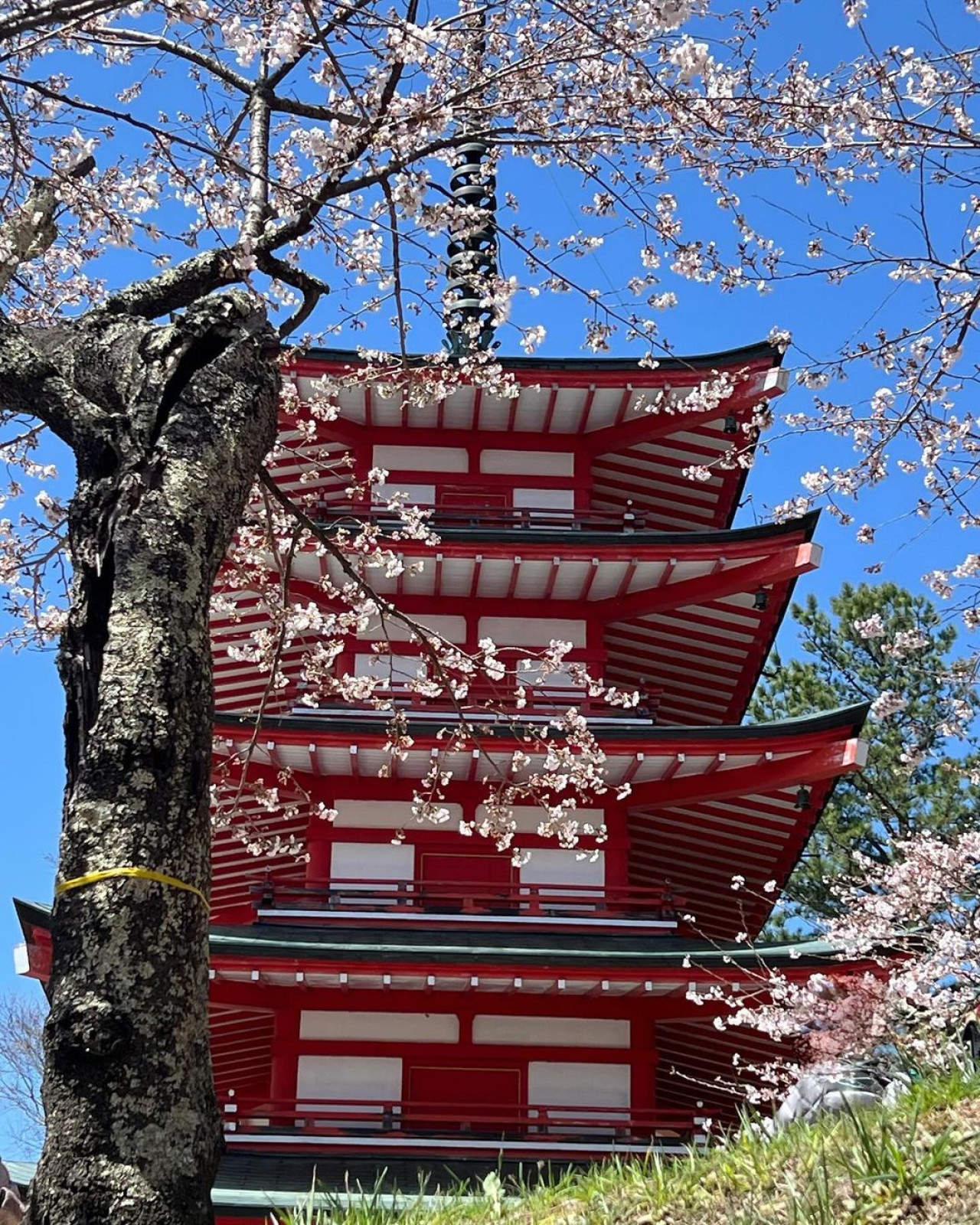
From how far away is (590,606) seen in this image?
48.8ft

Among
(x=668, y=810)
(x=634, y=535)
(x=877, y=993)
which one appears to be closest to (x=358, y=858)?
(x=668, y=810)

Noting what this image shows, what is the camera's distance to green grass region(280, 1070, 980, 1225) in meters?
3.88

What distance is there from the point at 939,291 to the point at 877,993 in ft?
28.1

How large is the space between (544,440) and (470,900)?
6.22m

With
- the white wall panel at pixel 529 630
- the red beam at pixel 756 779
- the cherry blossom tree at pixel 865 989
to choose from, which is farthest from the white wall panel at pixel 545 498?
the cherry blossom tree at pixel 865 989

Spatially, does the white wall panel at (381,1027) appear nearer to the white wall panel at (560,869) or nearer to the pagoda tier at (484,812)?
the pagoda tier at (484,812)

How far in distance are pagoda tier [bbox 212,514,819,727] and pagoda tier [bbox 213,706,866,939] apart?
83cm

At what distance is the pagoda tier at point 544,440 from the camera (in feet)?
48.7

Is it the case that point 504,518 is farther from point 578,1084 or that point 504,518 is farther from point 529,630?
point 578,1084

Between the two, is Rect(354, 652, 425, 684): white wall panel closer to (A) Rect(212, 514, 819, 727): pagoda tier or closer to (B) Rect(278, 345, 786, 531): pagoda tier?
(A) Rect(212, 514, 819, 727): pagoda tier

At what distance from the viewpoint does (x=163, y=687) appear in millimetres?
3539

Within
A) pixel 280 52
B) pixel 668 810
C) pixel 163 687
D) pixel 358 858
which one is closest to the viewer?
pixel 163 687

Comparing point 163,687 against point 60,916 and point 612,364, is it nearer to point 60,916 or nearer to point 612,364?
point 60,916

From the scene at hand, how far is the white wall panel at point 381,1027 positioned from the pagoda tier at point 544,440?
226 inches
